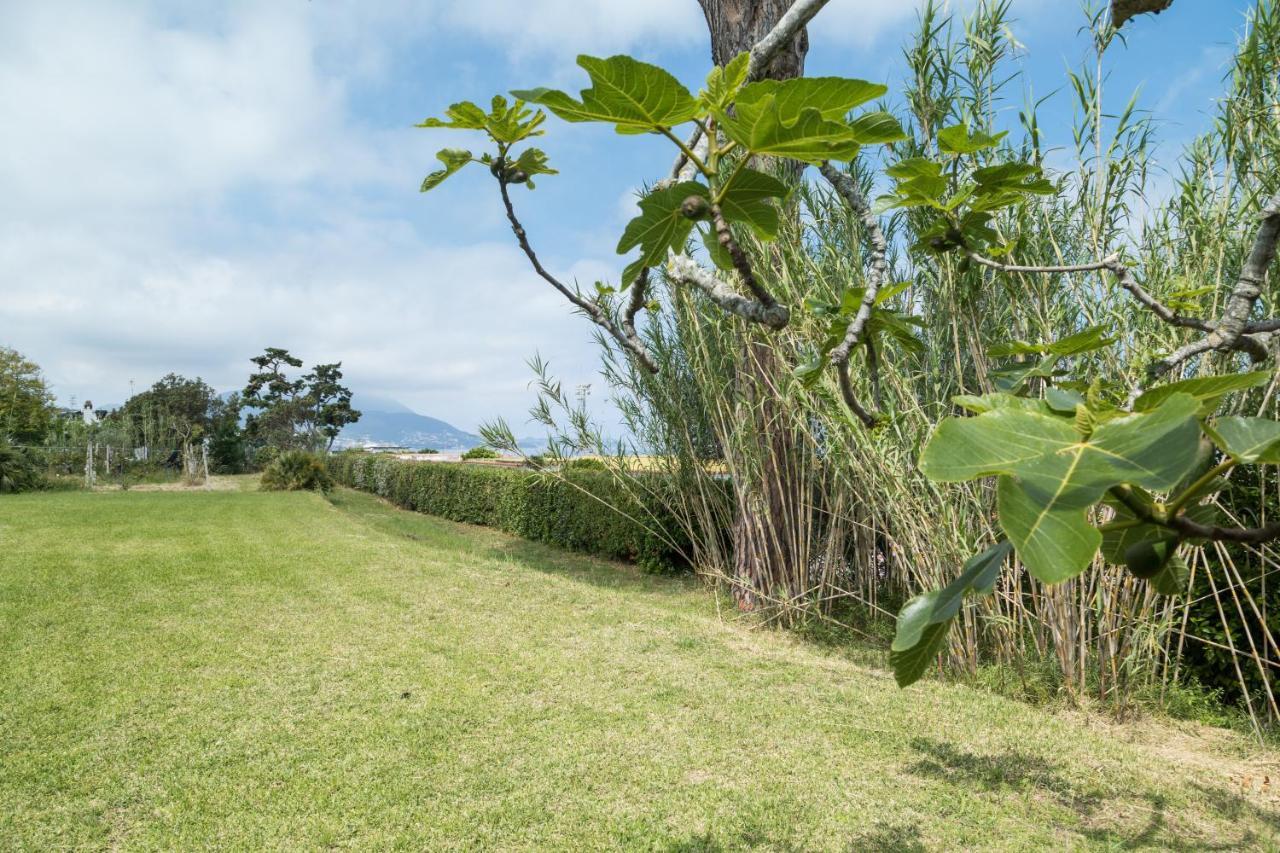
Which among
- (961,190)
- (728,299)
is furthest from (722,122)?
(961,190)

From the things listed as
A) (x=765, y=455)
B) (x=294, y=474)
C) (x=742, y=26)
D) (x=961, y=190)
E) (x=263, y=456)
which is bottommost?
(x=294, y=474)

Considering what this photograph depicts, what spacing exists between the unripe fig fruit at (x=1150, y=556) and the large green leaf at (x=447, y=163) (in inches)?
33.7

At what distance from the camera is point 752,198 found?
25.6 inches

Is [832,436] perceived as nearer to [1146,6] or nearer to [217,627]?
[1146,6]

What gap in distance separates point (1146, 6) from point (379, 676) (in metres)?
4.81

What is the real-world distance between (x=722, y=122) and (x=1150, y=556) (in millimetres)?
444

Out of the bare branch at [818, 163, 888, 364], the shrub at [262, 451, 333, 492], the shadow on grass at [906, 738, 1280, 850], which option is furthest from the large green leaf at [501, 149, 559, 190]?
the shrub at [262, 451, 333, 492]

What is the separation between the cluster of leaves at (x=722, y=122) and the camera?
54cm

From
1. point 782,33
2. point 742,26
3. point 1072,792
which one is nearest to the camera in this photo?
point 782,33

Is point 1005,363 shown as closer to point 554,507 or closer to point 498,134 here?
point 498,134

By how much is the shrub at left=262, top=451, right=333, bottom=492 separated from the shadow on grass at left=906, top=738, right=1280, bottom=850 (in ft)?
56.7

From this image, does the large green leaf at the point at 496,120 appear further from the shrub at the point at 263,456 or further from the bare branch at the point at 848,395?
the shrub at the point at 263,456

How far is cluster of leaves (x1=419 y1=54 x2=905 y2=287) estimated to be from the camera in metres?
0.54

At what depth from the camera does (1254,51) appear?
10.4ft
